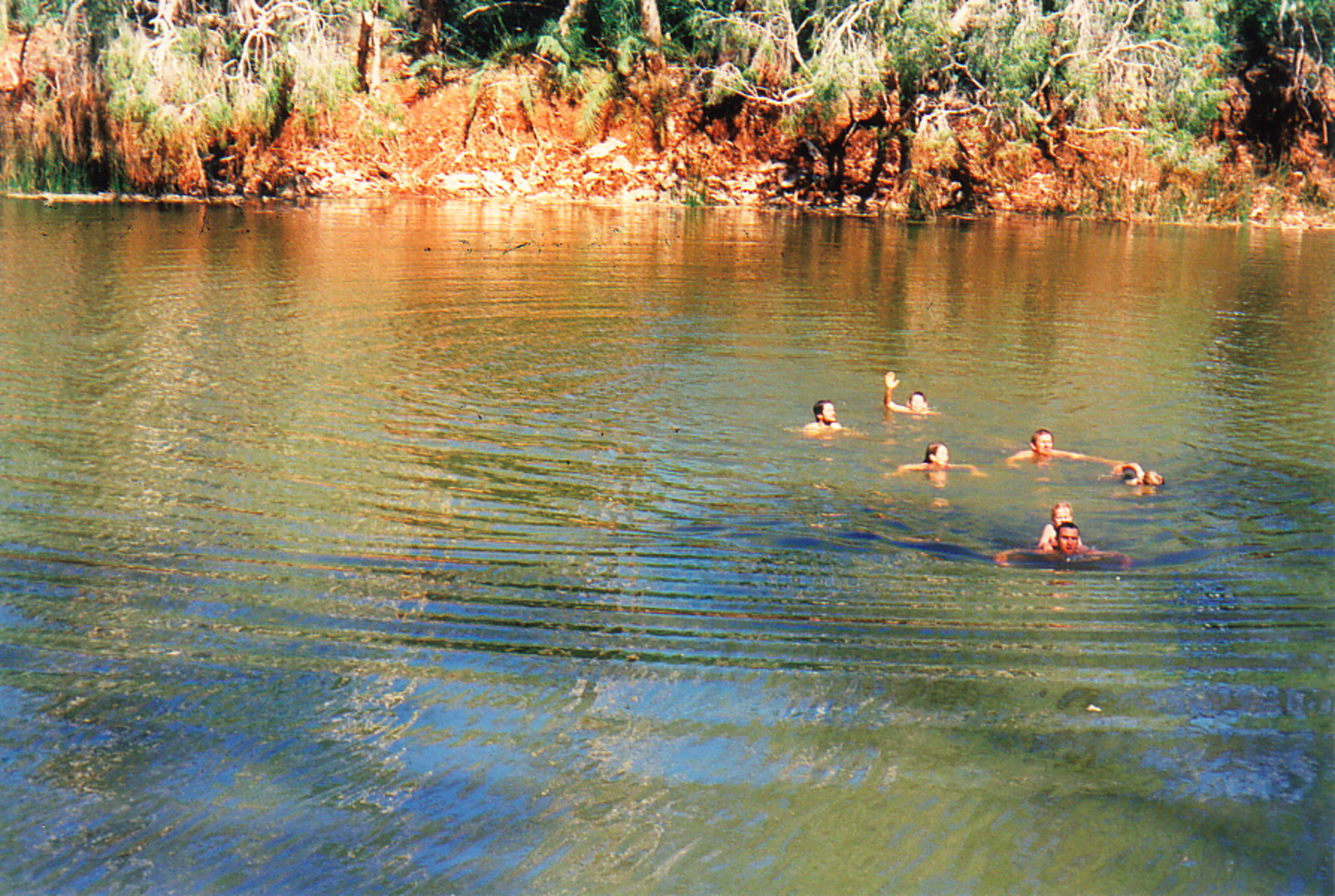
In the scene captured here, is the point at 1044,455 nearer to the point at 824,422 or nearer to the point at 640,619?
the point at 824,422

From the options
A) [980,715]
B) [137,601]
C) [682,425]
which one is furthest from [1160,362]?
[137,601]

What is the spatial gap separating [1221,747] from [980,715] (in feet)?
4.28

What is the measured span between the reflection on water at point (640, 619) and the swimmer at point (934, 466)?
0.22m

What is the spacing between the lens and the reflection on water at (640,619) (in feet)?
21.7

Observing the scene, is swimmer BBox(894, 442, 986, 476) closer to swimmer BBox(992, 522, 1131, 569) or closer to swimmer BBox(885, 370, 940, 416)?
swimmer BBox(885, 370, 940, 416)

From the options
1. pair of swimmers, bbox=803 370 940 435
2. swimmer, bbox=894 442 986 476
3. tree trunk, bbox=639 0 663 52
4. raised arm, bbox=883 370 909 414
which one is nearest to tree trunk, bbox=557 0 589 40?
tree trunk, bbox=639 0 663 52

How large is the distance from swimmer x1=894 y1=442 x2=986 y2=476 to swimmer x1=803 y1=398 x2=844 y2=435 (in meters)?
1.28

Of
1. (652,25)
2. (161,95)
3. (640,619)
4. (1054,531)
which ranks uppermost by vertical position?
(652,25)

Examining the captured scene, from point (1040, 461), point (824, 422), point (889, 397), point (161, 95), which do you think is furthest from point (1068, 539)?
point (161, 95)

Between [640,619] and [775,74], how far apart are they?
3826cm

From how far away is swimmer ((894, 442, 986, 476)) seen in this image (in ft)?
44.7

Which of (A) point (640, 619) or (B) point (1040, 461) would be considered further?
(B) point (1040, 461)

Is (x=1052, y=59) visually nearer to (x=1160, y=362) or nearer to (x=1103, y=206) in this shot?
(x=1103, y=206)

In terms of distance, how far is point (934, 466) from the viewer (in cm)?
1376
